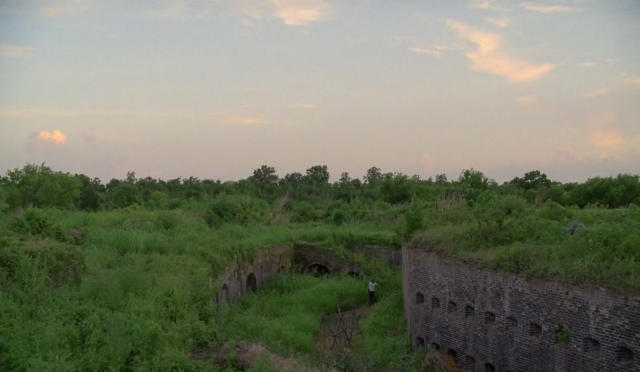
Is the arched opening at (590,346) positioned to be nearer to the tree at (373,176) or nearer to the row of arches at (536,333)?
the row of arches at (536,333)

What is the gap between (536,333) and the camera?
10.6 meters

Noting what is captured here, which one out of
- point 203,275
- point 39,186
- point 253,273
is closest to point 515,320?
point 203,275

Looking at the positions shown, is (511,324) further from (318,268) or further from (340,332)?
(318,268)

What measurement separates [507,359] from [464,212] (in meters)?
5.17

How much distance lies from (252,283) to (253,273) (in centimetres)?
44

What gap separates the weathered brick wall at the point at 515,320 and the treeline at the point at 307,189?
21.8ft

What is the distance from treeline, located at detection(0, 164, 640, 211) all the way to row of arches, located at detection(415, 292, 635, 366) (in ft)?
22.5

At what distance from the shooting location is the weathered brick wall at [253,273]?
663 inches

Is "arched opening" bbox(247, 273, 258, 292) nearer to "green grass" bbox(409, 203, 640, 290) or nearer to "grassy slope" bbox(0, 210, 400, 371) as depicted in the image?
"grassy slope" bbox(0, 210, 400, 371)

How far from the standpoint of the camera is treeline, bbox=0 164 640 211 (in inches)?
982

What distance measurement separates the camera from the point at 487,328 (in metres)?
11.7

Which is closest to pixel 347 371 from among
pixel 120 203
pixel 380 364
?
pixel 380 364

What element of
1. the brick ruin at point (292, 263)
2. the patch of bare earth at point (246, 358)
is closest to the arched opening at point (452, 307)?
the patch of bare earth at point (246, 358)

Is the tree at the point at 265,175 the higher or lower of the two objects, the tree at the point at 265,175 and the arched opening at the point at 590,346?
the higher
